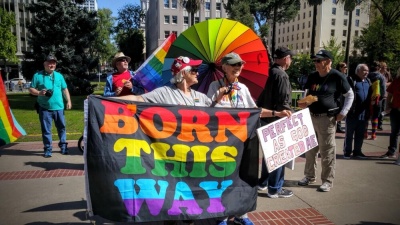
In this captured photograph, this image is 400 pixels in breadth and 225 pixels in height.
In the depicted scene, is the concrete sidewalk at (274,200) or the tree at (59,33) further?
the tree at (59,33)

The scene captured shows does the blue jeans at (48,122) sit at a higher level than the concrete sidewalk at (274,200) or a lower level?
higher

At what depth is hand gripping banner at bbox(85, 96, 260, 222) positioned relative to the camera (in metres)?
2.95

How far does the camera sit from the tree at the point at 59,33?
76.8ft

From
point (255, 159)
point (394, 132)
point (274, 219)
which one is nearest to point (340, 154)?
point (394, 132)

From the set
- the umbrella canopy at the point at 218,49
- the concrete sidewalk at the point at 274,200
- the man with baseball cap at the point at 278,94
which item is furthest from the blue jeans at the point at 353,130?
the umbrella canopy at the point at 218,49

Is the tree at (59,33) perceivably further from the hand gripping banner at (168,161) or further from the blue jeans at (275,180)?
the hand gripping banner at (168,161)

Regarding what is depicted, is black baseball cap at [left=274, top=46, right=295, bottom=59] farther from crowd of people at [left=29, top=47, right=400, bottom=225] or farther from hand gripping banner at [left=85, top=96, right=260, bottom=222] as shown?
hand gripping banner at [left=85, top=96, right=260, bottom=222]

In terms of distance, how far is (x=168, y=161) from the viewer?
10.4 ft

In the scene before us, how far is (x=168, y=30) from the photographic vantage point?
210ft

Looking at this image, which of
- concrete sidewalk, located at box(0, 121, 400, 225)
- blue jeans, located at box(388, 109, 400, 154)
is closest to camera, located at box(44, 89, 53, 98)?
concrete sidewalk, located at box(0, 121, 400, 225)

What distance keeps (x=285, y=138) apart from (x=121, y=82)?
2.97 meters

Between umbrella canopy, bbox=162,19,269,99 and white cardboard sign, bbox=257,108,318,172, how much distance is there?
0.77 m

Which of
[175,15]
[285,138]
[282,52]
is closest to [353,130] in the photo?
[282,52]

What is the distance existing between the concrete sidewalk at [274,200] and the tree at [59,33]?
19.0 m
